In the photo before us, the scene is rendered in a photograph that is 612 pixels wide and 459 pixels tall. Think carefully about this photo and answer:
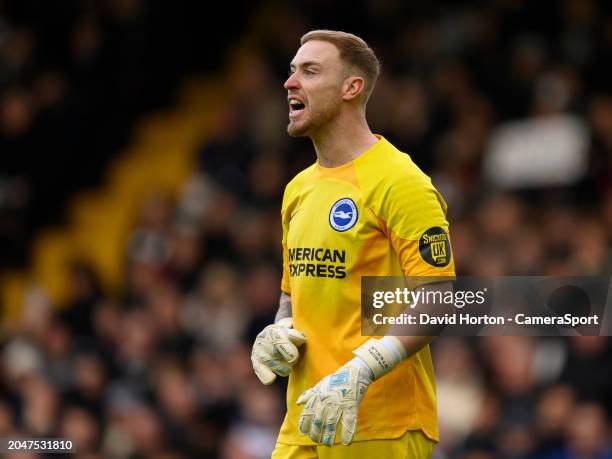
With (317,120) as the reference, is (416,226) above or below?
below

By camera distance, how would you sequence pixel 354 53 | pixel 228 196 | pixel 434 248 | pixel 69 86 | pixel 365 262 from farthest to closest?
pixel 69 86 < pixel 228 196 < pixel 354 53 < pixel 365 262 < pixel 434 248

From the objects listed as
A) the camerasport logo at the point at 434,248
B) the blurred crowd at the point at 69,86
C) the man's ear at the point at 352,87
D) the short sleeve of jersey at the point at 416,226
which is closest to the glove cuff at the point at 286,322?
the short sleeve of jersey at the point at 416,226

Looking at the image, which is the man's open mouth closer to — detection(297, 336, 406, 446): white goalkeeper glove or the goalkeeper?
the goalkeeper

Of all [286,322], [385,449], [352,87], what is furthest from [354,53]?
[385,449]

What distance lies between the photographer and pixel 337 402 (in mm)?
4461

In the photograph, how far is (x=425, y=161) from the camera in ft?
35.3

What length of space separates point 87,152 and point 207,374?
4586 millimetres

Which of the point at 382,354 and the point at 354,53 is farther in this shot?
the point at 354,53

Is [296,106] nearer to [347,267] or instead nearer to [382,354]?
[347,267]

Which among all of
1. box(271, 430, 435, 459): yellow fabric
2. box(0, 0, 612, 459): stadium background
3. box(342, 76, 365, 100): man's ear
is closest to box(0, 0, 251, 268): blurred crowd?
box(0, 0, 612, 459): stadium background

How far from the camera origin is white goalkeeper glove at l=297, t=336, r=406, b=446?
14.6 ft

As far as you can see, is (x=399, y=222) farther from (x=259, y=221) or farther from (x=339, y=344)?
(x=259, y=221)

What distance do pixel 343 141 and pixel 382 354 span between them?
0.90 metres

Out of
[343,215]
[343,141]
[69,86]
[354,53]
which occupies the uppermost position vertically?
[69,86]
